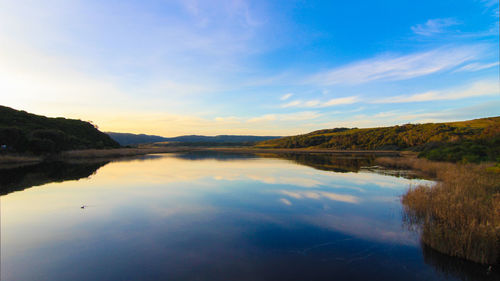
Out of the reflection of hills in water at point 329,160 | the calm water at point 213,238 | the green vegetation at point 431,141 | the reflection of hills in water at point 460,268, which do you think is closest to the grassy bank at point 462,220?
the reflection of hills in water at point 460,268

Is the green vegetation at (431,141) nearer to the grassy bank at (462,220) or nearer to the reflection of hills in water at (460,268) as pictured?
the grassy bank at (462,220)

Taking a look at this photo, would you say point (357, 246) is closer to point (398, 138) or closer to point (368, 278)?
point (368, 278)

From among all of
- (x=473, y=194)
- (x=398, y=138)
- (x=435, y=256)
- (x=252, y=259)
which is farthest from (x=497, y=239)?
(x=398, y=138)

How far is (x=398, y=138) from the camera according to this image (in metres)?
94.2

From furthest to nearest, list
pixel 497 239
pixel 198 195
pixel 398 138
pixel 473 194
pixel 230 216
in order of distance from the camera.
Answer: pixel 398 138 < pixel 198 195 < pixel 230 216 < pixel 473 194 < pixel 497 239

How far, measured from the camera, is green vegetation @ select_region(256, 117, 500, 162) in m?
28.0

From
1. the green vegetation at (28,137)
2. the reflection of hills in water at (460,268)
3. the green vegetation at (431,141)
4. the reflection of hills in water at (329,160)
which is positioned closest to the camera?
the reflection of hills in water at (460,268)

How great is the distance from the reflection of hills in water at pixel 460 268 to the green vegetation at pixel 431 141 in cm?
2370

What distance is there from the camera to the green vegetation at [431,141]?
2802 centimetres

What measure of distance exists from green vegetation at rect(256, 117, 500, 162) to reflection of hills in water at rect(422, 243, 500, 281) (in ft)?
77.8

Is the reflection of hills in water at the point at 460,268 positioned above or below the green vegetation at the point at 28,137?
below

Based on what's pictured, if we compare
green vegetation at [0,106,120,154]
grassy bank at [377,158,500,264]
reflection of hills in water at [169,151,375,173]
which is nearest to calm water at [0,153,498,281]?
grassy bank at [377,158,500,264]

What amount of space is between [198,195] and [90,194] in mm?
7792

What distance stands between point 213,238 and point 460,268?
26.1 ft
